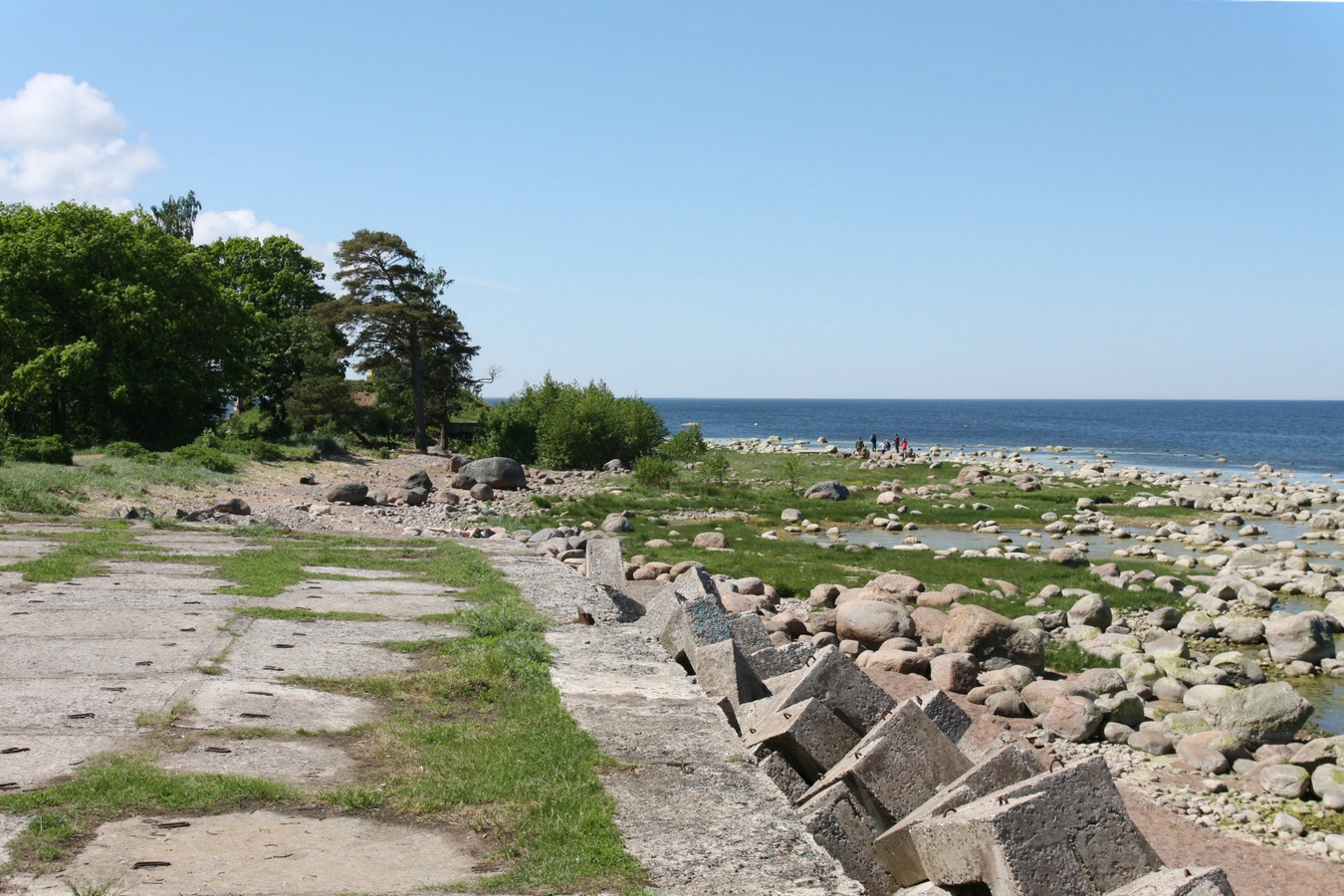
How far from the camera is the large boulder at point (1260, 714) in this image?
37.3 ft

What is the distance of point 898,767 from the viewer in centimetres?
682

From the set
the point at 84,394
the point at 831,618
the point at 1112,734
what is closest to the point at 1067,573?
the point at 831,618

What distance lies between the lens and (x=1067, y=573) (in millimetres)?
22359

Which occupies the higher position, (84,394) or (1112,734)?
(84,394)

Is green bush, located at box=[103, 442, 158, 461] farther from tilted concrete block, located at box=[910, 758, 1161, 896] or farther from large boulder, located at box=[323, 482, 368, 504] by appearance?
tilted concrete block, located at box=[910, 758, 1161, 896]

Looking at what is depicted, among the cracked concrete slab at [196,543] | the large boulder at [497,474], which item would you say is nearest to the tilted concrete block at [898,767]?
the cracked concrete slab at [196,543]

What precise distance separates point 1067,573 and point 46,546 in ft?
63.2

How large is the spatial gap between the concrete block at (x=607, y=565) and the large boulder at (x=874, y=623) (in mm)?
3581

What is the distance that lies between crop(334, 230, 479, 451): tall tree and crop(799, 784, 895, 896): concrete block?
4231cm

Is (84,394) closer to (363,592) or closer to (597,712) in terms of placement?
(363,592)

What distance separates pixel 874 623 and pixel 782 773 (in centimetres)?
842

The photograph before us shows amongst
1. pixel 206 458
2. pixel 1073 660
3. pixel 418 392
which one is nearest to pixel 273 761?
pixel 1073 660

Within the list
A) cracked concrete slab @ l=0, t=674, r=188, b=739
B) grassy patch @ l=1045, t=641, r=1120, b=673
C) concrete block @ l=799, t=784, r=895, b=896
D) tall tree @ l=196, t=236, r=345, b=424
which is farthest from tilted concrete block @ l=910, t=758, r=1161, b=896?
tall tree @ l=196, t=236, r=345, b=424

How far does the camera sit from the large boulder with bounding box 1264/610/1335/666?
15.4 m
